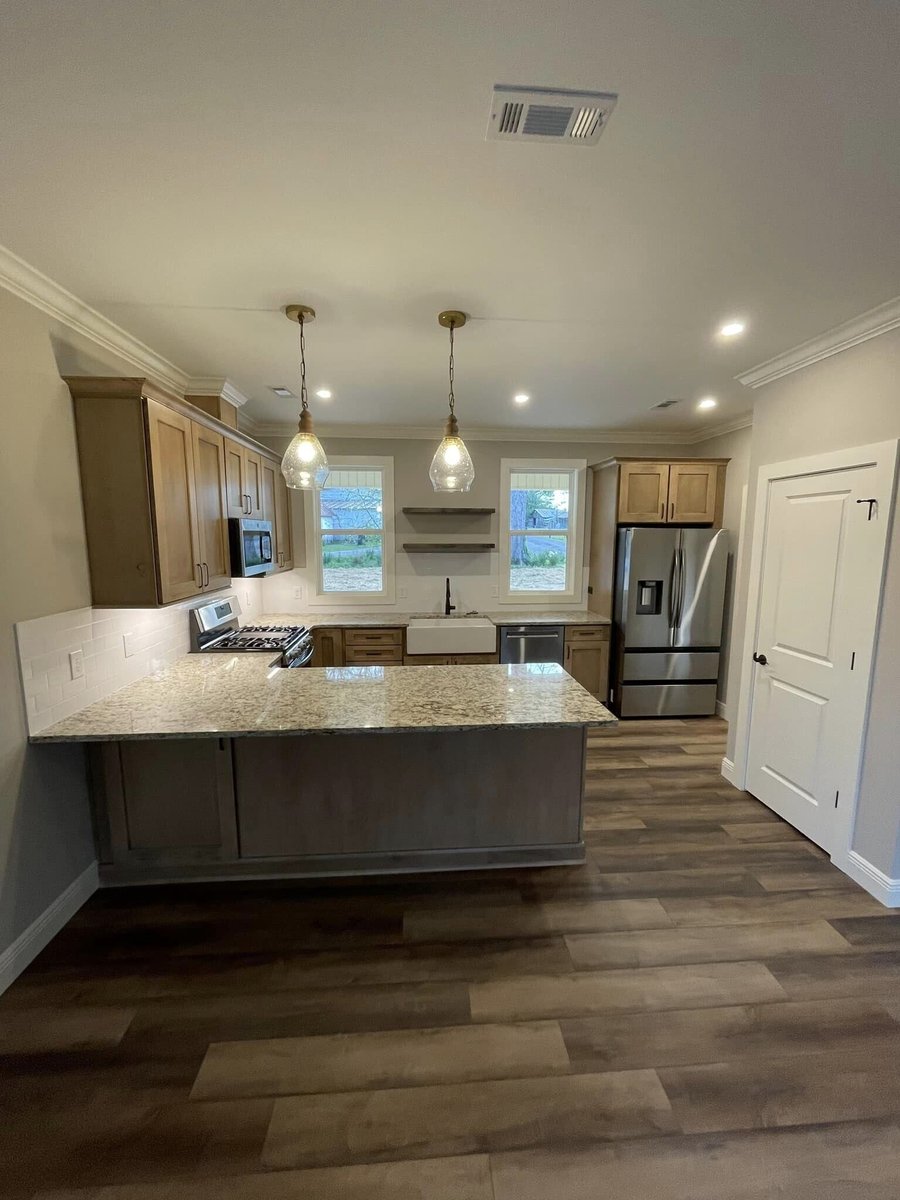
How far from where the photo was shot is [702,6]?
895 mm

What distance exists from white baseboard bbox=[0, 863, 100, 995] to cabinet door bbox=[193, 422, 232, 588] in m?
1.48

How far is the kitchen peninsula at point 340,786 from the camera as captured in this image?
2158 millimetres

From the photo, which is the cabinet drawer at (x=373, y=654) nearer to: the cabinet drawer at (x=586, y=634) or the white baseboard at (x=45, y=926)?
the cabinet drawer at (x=586, y=634)

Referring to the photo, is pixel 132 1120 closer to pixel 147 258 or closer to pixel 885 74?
pixel 147 258

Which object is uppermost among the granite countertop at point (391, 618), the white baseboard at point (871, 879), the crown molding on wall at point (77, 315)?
the crown molding on wall at point (77, 315)

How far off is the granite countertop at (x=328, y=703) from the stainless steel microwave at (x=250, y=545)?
0.73 meters

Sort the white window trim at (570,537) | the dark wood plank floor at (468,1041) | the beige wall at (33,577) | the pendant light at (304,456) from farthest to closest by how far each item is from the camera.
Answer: the white window trim at (570,537) → the pendant light at (304,456) → the beige wall at (33,577) → the dark wood plank floor at (468,1041)

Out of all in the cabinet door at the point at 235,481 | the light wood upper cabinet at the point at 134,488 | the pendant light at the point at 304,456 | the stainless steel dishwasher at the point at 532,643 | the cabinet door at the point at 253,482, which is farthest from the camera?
the stainless steel dishwasher at the point at 532,643

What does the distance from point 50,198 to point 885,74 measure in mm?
2148

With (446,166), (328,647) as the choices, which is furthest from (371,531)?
(446,166)

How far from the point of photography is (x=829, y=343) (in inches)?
93.6

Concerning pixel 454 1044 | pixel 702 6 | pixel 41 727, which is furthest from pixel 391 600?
pixel 702 6

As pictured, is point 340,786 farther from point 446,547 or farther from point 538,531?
point 538,531

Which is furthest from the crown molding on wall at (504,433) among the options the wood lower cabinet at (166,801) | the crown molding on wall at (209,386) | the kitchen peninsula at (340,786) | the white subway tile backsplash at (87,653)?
the wood lower cabinet at (166,801)
